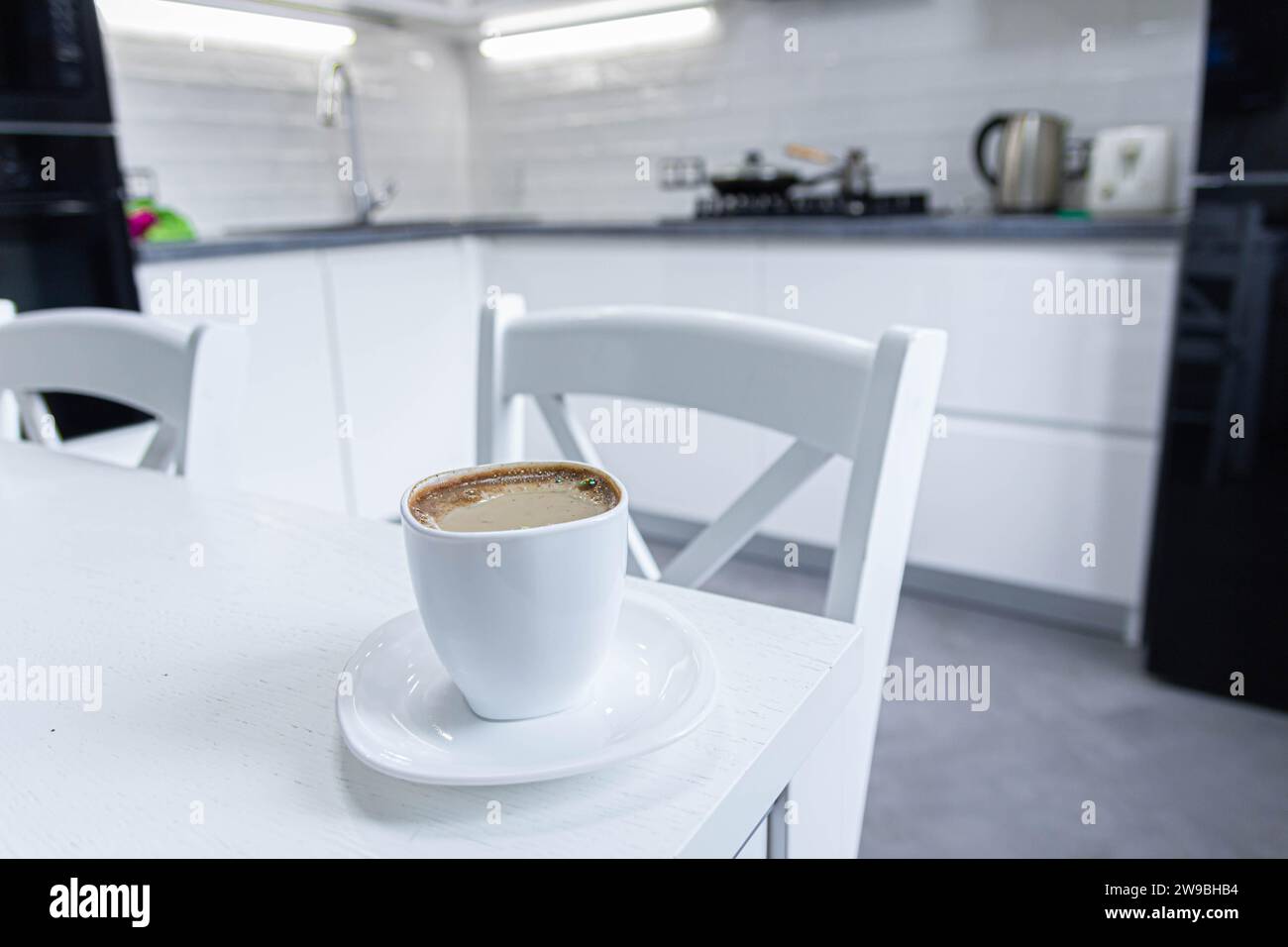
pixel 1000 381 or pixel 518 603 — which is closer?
pixel 518 603

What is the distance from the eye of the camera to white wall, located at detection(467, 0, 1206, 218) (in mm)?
2191

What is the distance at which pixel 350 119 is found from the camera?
9.26 feet

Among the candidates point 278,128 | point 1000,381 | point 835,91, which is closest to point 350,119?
point 278,128

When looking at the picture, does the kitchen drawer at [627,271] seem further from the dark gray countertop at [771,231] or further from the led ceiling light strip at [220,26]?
the led ceiling light strip at [220,26]

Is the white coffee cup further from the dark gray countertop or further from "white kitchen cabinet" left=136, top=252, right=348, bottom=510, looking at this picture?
"white kitchen cabinet" left=136, top=252, right=348, bottom=510

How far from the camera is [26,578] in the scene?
1.74 ft

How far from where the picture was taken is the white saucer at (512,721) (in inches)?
12.7

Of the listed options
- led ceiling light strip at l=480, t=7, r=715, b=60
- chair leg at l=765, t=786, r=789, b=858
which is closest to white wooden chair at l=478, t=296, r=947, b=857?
chair leg at l=765, t=786, r=789, b=858

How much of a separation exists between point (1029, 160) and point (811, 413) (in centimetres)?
179

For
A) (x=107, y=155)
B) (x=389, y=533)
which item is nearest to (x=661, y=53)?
(x=107, y=155)

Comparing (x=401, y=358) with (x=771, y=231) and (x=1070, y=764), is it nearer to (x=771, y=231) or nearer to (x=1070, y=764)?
(x=771, y=231)

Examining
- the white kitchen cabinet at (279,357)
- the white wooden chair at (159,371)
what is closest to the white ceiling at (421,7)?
the white kitchen cabinet at (279,357)

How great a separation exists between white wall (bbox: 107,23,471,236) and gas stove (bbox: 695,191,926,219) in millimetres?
1239
